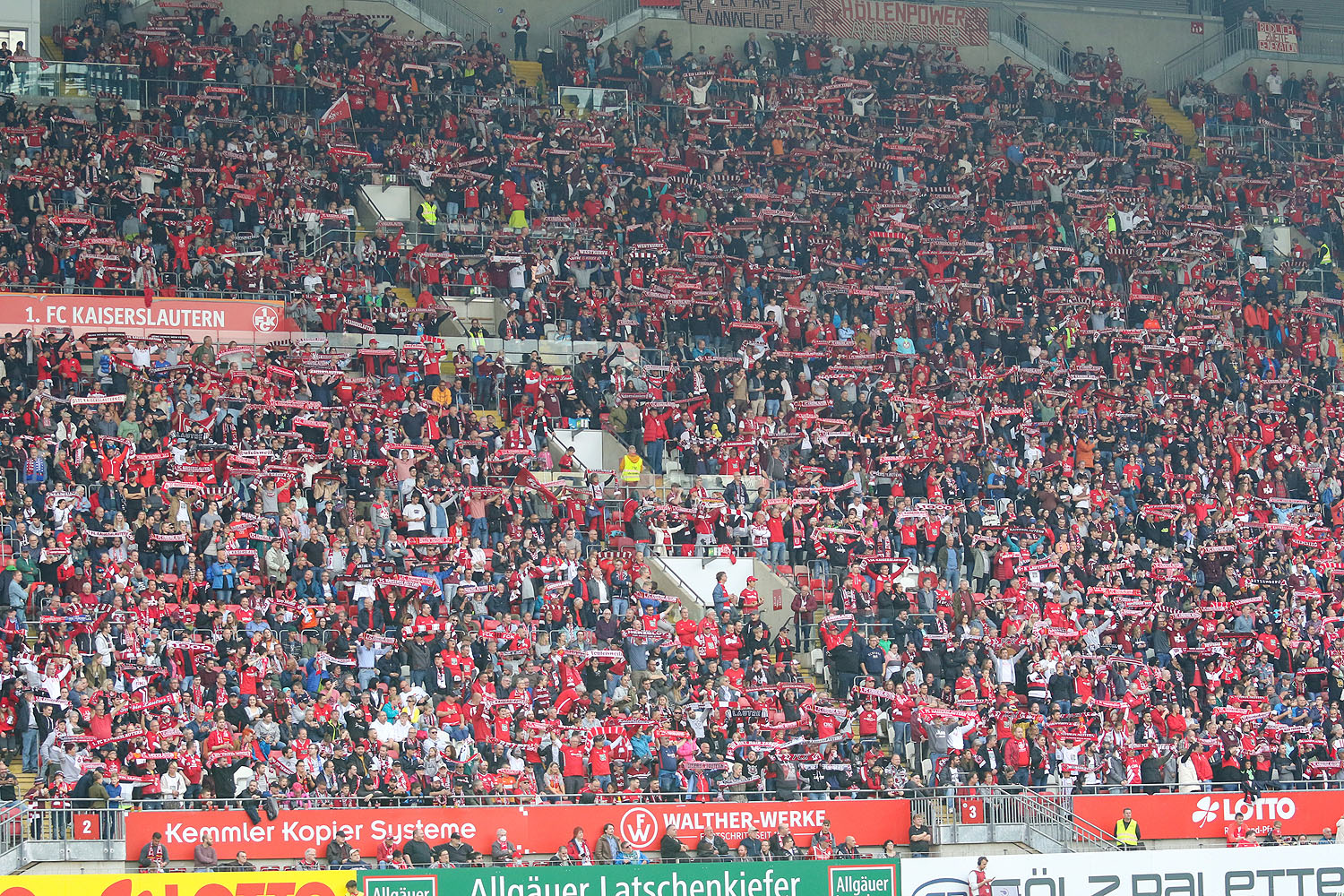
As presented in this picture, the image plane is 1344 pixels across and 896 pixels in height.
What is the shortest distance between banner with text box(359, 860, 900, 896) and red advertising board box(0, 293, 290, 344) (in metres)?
15.2

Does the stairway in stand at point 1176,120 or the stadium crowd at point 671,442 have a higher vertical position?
the stairway in stand at point 1176,120

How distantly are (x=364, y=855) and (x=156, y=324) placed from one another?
14.0 meters

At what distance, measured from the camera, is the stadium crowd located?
95.1ft

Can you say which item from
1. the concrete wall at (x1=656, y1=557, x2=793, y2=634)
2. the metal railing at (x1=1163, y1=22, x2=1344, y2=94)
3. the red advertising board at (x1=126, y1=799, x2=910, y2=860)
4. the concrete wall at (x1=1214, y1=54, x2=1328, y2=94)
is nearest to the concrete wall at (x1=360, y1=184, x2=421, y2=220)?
the concrete wall at (x1=656, y1=557, x2=793, y2=634)

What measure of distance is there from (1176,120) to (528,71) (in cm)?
1757

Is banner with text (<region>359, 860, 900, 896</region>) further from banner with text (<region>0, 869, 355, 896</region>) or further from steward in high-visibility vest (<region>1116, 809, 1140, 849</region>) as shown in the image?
steward in high-visibility vest (<region>1116, 809, 1140, 849</region>)

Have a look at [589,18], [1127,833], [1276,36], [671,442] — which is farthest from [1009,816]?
[1276,36]

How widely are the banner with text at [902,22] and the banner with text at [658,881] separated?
3026 centimetres

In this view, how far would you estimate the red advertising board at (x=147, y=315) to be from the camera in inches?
1444

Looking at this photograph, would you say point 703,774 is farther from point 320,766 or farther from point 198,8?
point 198,8

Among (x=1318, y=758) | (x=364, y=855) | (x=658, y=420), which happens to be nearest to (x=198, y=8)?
(x=658, y=420)

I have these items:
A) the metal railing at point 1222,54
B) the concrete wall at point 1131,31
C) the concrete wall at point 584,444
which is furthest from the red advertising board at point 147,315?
the metal railing at point 1222,54

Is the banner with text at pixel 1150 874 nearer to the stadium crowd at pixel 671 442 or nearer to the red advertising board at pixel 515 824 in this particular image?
the red advertising board at pixel 515 824

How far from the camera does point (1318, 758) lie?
1252 inches
